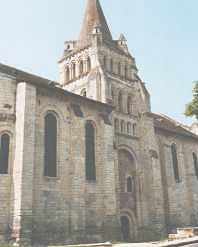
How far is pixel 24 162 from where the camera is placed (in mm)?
18438

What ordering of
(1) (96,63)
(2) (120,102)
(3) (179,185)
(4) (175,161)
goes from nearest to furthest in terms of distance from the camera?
(1) (96,63) → (2) (120,102) → (3) (179,185) → (4) (175,161)

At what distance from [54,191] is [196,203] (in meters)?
18.0

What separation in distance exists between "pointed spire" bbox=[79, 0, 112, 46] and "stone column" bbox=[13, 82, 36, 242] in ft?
39.8

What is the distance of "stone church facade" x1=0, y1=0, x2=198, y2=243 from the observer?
61.9 ft

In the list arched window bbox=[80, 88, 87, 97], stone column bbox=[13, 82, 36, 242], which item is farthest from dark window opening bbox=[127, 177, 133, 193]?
stone column bbox=[13, 82, 36, 242]

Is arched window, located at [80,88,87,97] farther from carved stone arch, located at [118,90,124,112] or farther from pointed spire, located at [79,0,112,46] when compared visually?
pointed spire, located at [79,0,112,46]

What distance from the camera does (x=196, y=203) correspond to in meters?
31.6

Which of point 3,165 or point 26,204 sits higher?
point 3,165

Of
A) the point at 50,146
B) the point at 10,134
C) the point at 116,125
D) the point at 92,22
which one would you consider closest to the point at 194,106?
the point at 116,125

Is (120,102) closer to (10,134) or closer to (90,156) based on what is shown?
(90,156)

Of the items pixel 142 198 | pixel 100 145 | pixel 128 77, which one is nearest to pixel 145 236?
pixel 142 198

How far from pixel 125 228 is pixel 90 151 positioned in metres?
6.93

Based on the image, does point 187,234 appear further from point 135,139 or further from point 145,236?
point 135,139

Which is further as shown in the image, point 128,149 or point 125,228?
point 128,149
